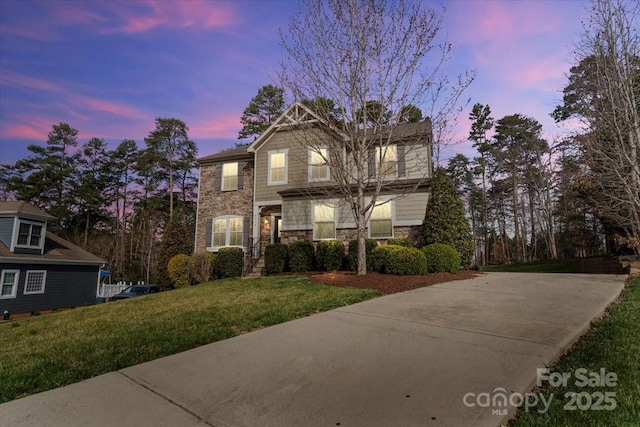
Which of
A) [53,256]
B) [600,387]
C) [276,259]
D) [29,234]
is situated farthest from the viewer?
[53,256]

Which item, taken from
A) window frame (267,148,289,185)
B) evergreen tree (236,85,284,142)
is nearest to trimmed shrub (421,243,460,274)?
window frame (267,148,289,185)

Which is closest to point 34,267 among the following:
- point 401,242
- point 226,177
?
point 226,177

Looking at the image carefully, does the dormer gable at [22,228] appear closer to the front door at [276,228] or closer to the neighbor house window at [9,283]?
the neighbor house window at [9,283]

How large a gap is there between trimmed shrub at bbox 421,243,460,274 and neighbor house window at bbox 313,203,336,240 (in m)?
4.40

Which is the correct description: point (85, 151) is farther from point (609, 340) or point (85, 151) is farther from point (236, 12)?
point (609, 340)

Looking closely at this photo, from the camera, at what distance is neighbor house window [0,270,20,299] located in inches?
662

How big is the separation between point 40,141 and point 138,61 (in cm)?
3341

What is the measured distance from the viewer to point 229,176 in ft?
57.8

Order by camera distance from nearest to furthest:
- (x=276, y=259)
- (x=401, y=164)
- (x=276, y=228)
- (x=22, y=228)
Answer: (x=276, y=259) → (x=401, y=164) → (x=276, y=228) → (x=22, y=228)

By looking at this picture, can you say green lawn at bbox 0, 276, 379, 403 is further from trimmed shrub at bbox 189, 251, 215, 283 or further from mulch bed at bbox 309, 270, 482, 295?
trimmed shrub at bbox 189, 251, 215, 283

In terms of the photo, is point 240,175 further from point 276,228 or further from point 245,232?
point 276,228

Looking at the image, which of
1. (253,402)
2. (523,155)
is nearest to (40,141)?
(253,402)

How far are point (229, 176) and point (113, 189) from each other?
1112 inches

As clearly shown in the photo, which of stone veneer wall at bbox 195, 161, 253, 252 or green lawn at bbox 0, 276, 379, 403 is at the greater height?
stone veneer wall at bbox 195, 161, 253, 252
